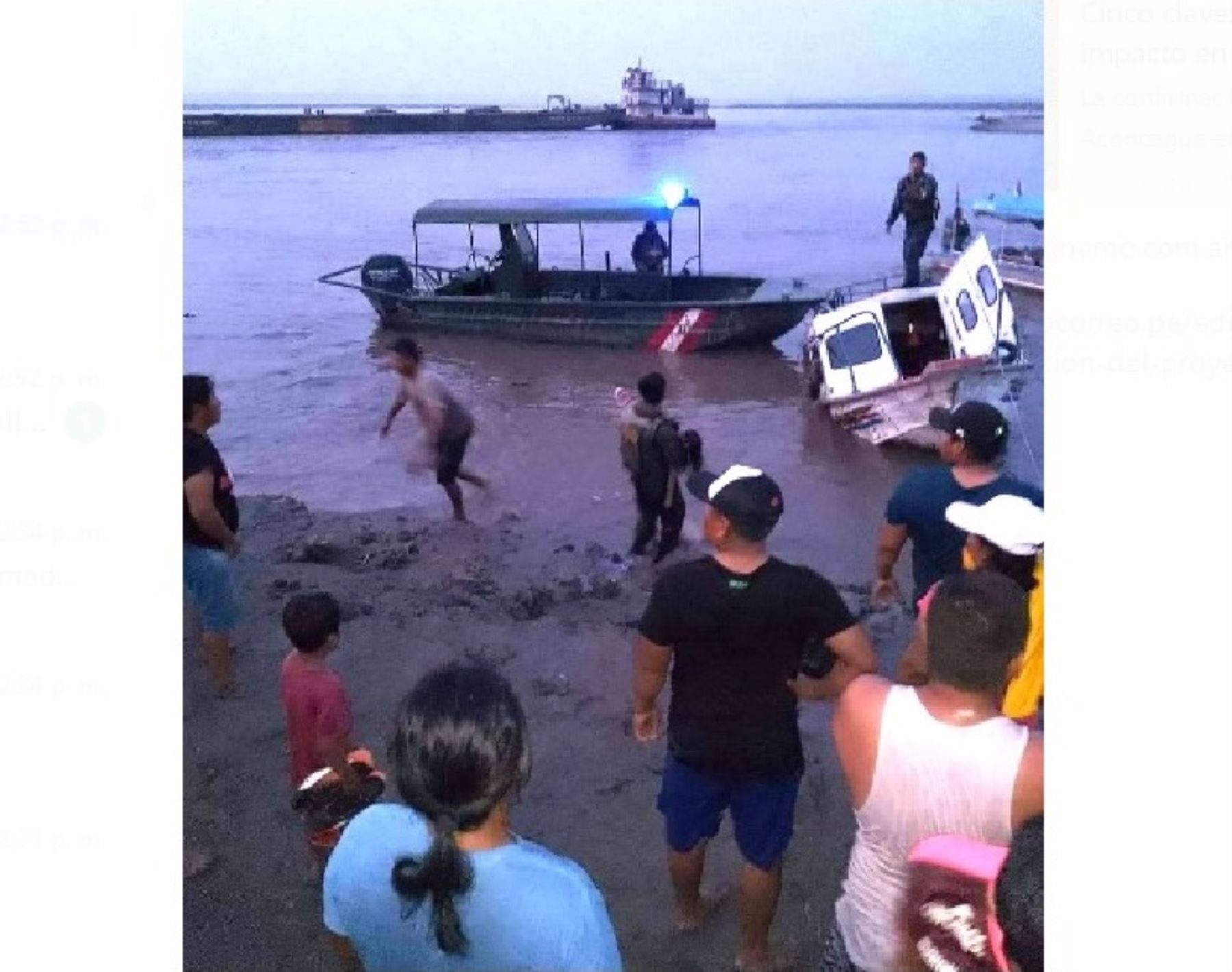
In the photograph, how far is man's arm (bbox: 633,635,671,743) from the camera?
316cm

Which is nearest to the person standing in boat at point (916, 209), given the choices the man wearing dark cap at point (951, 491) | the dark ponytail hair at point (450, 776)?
the man wearing dark cap at point (951, 491)

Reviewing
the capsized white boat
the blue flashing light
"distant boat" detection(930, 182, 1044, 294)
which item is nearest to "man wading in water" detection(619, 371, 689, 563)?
the capsized white boat

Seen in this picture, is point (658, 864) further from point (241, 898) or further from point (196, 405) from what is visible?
point (196, 405)

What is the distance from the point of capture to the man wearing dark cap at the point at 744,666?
303 cm

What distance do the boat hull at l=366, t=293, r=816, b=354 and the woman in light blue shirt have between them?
13.3 meters

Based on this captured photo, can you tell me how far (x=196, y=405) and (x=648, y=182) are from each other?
46.7m

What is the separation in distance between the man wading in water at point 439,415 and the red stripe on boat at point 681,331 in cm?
720

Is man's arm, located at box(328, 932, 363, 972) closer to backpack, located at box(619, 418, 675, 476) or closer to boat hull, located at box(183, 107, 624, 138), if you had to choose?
backpack, located at box(619, 418, 675, 476)

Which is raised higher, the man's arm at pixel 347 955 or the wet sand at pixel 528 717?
the man's arm at pixel 347 955

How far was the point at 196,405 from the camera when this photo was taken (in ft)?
15.6

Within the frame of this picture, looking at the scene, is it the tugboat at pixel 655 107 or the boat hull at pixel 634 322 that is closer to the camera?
the boat hull at pixel 634 322

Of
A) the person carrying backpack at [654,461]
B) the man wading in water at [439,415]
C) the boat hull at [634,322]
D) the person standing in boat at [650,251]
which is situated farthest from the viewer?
the person standing in boat at [650,251]

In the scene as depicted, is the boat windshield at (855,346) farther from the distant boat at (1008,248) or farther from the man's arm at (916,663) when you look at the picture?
the man's arm at (916,663)
